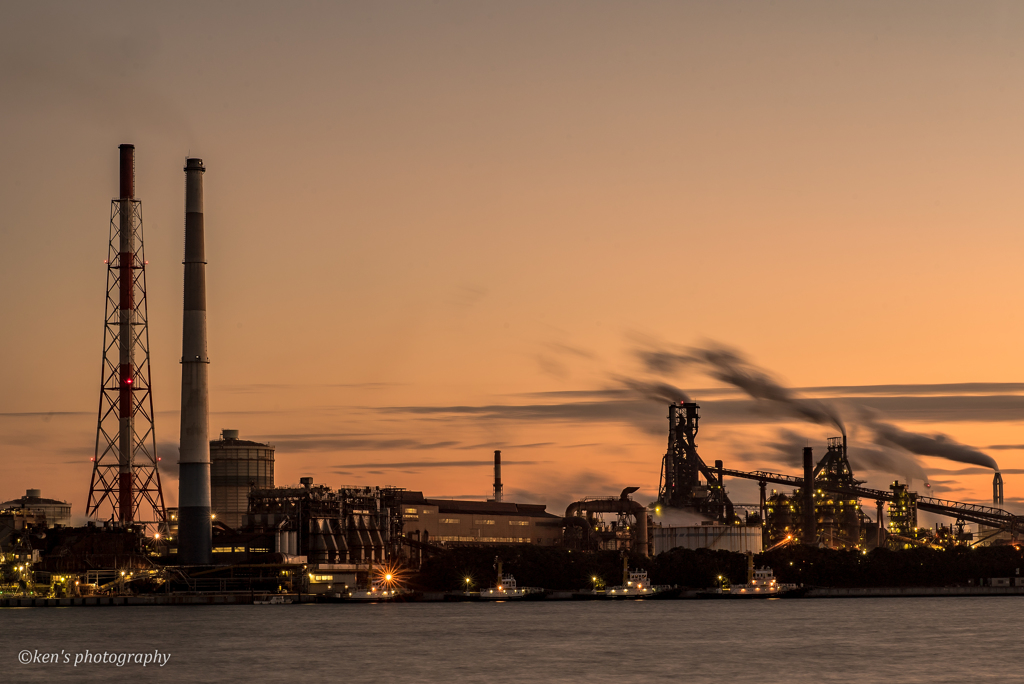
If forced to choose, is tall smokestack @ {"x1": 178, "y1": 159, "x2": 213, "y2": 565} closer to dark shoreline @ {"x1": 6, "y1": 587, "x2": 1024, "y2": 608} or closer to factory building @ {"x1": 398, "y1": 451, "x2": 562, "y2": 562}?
dark shoreline @ {"x1": 6, "y1": 587, "x2": 1024, "y2": 608}

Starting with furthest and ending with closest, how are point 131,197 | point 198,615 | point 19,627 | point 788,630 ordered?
1. point 131,197
2. point 198,615
3. point 19,627
4. point 788,630

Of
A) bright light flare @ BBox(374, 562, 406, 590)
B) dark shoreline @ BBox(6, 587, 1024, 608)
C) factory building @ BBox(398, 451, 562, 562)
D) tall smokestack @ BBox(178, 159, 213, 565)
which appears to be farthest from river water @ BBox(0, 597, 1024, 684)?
factory building @ BBox(398, 451, 562, 562)

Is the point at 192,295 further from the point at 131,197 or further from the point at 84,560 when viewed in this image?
the point at 84,560

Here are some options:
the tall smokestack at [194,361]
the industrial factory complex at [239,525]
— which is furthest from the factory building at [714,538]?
the tall smokestack at [194,361]

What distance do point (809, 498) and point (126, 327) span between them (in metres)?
97.1

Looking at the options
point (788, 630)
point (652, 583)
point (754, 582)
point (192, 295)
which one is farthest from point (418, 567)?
point (788, 630)

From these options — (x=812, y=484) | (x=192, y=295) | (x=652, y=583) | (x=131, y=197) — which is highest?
(x=131, y=197)

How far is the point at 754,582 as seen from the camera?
533 feet

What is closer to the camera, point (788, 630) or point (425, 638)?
point (425, 638)

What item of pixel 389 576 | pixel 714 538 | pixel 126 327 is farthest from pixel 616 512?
pixel 126 327

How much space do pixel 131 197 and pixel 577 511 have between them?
8593 centimetres

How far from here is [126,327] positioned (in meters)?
140

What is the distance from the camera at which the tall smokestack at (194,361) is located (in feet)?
420

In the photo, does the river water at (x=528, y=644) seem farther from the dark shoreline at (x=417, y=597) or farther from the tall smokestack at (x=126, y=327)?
the tall smokestack at (x=126, y=327)
